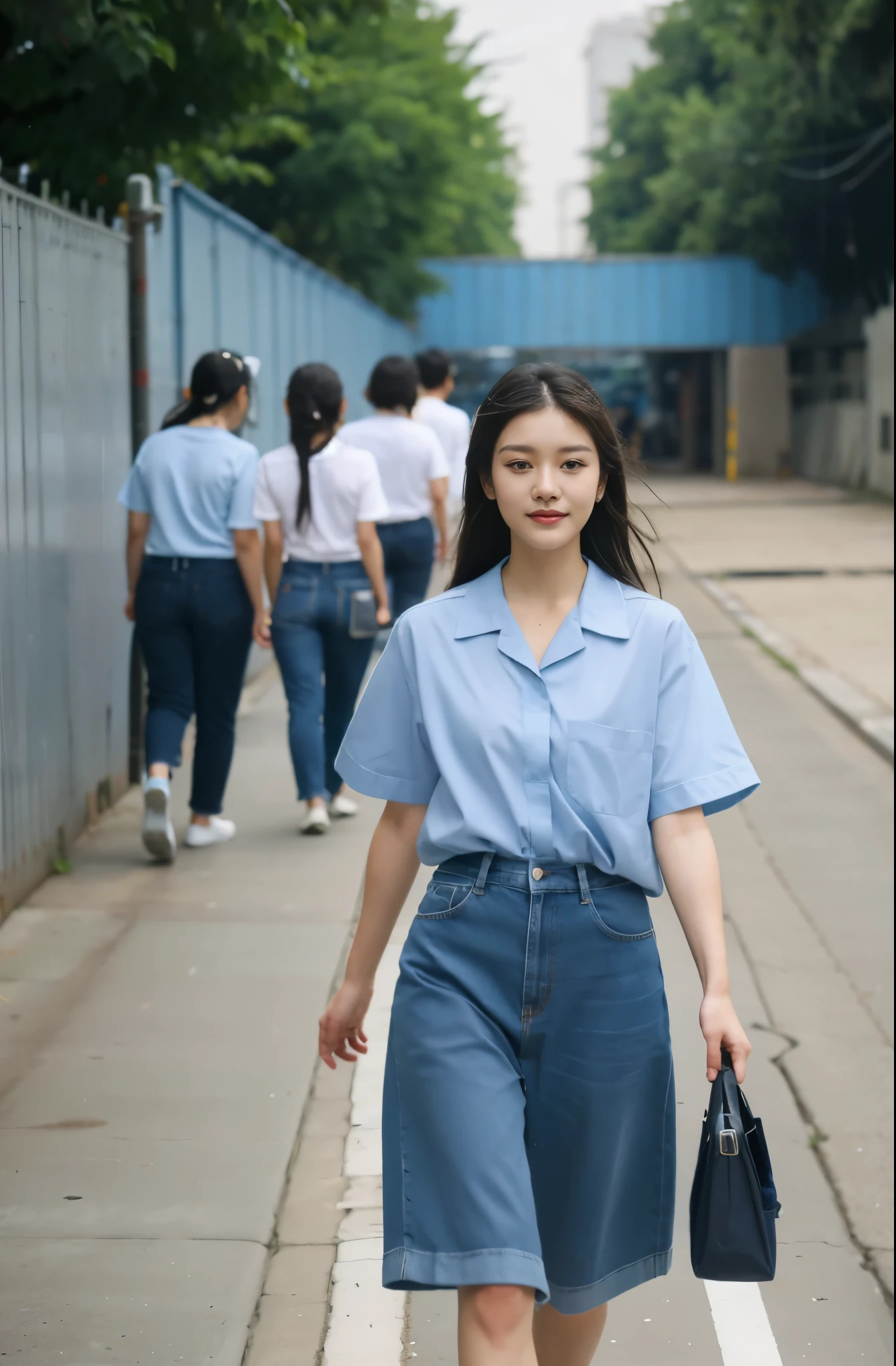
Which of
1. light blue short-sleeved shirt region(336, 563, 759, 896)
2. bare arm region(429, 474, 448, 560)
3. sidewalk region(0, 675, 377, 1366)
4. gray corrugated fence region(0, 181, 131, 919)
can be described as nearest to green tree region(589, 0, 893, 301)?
bare arm region(429, 474, 448, 560)

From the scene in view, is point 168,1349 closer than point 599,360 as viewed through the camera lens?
Yes

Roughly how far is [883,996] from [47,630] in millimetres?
3325

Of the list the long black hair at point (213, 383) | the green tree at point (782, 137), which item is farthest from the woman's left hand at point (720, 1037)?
the green tree at point (782, 137)

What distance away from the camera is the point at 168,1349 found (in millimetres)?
3256

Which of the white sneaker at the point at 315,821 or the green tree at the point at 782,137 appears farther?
the green tree at the point at 782,137

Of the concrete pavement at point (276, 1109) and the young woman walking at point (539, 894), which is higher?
the young woman walking at point (539, 894)

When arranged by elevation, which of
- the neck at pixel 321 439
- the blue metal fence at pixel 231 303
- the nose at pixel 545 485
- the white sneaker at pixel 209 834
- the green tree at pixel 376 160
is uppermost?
the green tree at pixel 376 160

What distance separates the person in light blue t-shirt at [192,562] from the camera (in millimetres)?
6645

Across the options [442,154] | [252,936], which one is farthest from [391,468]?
[442,154]

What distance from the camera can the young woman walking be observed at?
2.50 metres

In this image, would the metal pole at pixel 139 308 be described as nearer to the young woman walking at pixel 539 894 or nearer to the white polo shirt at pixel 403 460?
the white polo shirt at pixel 403 460

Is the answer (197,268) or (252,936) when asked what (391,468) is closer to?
(197,268)

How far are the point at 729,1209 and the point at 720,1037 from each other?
0.77ft

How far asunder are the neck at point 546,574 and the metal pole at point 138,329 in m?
5.48
